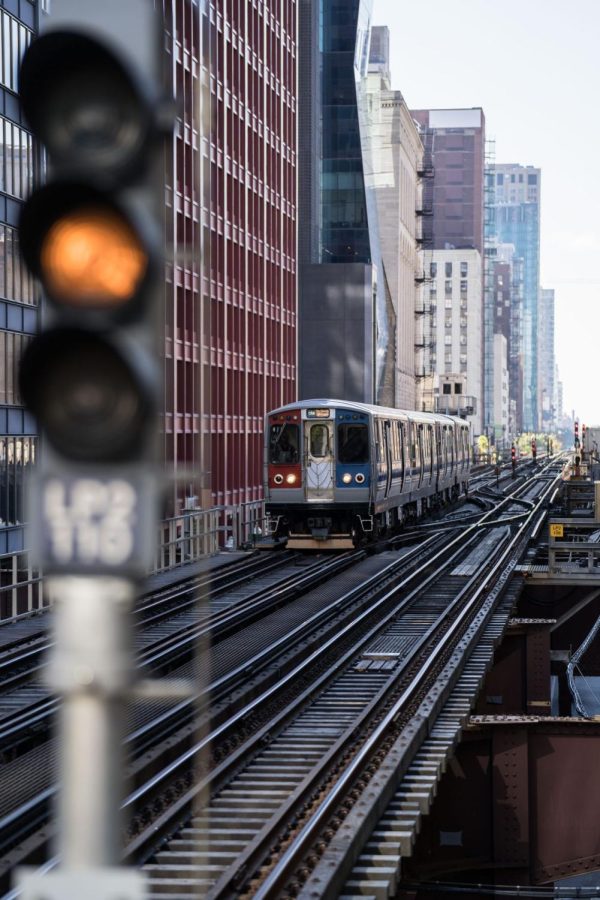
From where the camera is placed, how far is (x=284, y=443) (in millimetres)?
33219

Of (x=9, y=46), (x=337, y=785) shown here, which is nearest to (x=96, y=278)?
(x=337, y=785)

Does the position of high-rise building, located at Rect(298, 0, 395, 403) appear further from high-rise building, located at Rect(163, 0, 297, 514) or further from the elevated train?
the elevated train

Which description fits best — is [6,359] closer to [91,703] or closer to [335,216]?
[91,703]

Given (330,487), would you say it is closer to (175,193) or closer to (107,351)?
(175,193)

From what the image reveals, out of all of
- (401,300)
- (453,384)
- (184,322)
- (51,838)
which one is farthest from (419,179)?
(51,838)

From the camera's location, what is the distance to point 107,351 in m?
3.17

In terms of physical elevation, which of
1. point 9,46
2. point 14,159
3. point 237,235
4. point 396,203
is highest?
point 396,203

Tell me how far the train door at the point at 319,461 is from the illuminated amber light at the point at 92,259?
29507mm

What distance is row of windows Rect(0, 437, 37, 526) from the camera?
36.6 meters

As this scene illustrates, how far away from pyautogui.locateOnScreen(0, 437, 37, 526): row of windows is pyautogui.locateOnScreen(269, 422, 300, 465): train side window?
6659 mm

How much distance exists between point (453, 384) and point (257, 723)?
6096 inches

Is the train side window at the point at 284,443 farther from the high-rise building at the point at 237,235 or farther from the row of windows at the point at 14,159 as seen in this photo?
the high-rise building at the point at 237,235

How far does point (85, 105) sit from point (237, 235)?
59.7m

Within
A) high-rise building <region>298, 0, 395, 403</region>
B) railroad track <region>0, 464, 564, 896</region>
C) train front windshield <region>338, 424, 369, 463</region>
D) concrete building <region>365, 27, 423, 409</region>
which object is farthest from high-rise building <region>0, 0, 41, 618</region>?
concrete building <region>365, 27, 423, 409</region>
